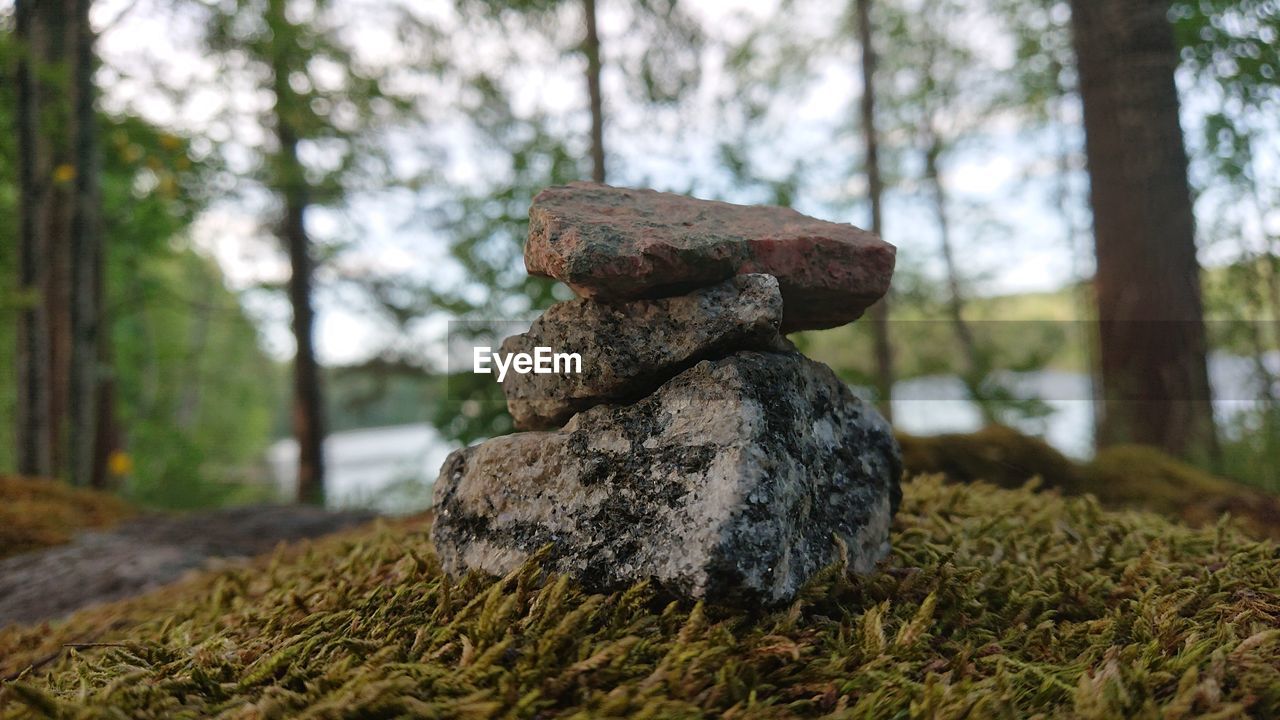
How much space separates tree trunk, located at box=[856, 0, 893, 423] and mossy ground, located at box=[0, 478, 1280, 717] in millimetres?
6463

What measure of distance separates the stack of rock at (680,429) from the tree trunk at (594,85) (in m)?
4.75

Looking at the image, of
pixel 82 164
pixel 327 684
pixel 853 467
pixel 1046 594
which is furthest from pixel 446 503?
pixel 82 164

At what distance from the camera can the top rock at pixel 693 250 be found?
236 centimetres

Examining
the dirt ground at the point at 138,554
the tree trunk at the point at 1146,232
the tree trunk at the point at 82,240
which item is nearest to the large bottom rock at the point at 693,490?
the dirt ground at the point at 138,554

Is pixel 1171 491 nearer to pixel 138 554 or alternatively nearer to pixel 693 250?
pixel 693 250

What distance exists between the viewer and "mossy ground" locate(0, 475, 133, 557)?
5.21 m

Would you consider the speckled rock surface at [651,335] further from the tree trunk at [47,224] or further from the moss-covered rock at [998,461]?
the tree trunk at [47,224]

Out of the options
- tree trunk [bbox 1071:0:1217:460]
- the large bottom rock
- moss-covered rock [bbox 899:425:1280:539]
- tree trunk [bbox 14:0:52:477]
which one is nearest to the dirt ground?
tree trunk [bbox 14:0:52:477]

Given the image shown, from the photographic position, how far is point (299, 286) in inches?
→ 393

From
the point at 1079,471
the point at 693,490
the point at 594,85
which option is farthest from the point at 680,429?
the point at 594,85

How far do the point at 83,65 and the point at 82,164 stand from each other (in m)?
0.92

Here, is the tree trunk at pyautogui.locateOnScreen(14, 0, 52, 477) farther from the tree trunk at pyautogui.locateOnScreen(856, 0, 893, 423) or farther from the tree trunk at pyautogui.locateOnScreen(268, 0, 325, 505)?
the tree trunk at pyautogui.locateOnScreen(856, 0, 893, 423)

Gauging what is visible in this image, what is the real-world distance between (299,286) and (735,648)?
941cm

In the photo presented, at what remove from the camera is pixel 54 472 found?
7699mm
